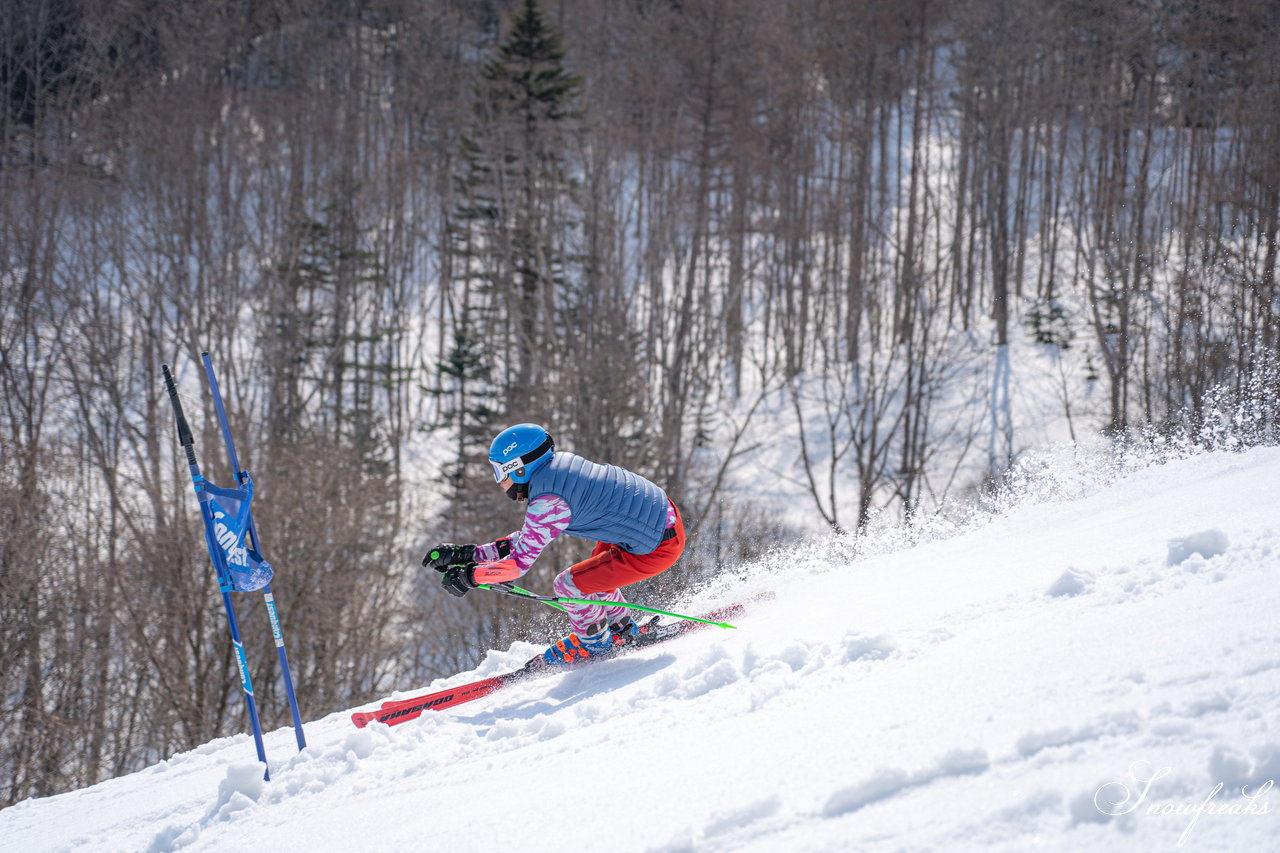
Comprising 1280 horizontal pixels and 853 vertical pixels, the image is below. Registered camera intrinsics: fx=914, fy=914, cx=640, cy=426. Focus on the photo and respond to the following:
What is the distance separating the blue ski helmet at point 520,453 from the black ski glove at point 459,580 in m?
0.62

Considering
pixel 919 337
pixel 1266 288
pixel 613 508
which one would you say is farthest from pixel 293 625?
pixel 1266 288

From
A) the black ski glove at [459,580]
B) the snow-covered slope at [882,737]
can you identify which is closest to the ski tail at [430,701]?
the snow-covered slope at [882,737]

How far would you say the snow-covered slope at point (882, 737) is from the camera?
282cm

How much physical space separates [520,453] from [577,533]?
0.71m

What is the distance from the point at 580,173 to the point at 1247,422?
2403 cm

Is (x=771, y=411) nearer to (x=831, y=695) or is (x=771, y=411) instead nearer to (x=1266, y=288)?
(x=1266, y=288)

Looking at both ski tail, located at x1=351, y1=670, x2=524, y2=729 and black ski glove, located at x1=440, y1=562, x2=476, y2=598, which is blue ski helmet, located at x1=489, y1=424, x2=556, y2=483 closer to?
black ski glove, located at x1=440, y1=562, x2=476, y2=598

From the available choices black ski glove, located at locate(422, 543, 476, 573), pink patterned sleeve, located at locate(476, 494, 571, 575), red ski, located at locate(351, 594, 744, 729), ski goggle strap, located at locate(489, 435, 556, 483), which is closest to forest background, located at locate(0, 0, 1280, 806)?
red ski, located at locate(351, 594, 744, 729)

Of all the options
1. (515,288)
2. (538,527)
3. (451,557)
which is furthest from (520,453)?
(515,288)

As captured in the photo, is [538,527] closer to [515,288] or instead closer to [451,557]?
[451,557]

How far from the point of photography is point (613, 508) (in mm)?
6078

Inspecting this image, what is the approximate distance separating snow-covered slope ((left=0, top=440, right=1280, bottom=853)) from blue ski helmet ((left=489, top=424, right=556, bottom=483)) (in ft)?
4.65

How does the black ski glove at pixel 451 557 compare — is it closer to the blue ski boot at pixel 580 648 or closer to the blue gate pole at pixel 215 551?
the blue ski boot at pixel 580 648

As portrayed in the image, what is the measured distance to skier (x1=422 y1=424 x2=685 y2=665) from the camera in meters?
5.80
